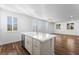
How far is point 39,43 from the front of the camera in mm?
1373

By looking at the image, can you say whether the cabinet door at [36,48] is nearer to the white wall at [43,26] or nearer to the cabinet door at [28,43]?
the cabinet door at [28,43]

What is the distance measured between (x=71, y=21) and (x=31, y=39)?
829 millimetres

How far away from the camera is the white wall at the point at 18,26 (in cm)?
137

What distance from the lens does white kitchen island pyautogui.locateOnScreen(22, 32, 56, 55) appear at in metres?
1.37

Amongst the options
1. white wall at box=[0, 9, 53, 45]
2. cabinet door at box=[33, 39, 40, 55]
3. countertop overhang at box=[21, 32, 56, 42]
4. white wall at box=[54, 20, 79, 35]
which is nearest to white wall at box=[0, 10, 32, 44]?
white wall at box=[0, 9, 53, 45]

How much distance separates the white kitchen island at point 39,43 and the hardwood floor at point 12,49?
5.1 inches

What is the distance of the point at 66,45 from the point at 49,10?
0.72m

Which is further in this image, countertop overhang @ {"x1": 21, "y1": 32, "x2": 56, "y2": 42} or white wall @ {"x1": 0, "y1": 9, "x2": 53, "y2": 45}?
countertop overhang @ {"x1": 21, "y1": 32, "x2": 56, "y2": 42}

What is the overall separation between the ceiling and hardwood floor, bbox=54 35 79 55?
14.1 inches

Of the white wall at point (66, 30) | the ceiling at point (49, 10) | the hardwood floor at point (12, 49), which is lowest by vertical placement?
the hardwood floor at point (12, 49)

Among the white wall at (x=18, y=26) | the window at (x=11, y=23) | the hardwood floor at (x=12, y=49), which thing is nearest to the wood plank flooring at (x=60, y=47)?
the hardwood floor at (x=12, y=49)

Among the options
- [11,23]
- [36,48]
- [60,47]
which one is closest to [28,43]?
[36,48]

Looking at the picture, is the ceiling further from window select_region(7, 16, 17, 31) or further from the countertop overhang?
the countertop overhang
